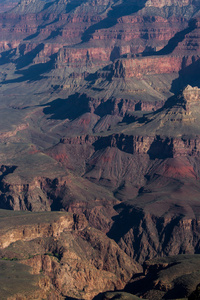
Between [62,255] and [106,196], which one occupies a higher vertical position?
[62,255]

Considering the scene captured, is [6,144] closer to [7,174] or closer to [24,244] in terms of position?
[7,174]

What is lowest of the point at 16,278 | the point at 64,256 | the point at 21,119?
the point at 21,119

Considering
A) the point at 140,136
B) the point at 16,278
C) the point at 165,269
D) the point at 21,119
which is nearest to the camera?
the point at 16,278

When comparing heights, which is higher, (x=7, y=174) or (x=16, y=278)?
(x=16, y=278)

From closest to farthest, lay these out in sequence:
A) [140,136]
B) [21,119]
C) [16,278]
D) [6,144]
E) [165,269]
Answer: [16,278], [165,269], [140,136], [6,144], [21,119]

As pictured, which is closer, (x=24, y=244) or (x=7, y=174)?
(x=24, y=244)

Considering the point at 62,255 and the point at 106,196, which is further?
the point at 106,196

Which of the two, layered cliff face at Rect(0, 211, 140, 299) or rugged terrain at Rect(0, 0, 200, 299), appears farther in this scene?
rugged terrain at Rect(0, 0, 200, 299)

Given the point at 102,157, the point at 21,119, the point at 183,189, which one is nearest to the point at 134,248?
the point at 183,189

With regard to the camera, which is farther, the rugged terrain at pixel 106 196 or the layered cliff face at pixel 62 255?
the rugged terrain at pixel 106 196

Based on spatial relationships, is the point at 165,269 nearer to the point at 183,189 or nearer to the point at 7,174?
the point at 183,189
